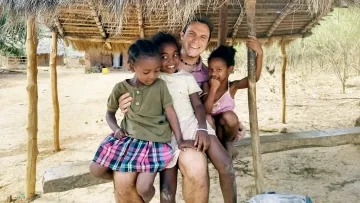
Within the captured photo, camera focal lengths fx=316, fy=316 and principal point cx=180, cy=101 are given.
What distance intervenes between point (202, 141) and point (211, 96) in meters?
0.46

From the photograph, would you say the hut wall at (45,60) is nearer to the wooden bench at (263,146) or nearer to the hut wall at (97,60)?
the hut wall at (97,60)

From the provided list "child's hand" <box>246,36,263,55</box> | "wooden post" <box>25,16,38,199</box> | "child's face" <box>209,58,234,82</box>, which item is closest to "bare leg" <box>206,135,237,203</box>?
"child's face" <box>209,58,234,82</box>

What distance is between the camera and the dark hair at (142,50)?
2.14m

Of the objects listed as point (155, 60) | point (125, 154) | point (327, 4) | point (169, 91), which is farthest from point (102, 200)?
point (327, 4)

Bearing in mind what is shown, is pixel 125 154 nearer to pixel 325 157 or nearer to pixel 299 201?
pixel 299 201

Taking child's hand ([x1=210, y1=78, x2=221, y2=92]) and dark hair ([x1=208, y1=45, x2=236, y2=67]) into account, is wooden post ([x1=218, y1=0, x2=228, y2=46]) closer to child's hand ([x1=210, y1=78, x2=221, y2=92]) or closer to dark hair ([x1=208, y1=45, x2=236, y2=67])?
dark hair ([x1=208, y1=45, x2=236, y2=67])

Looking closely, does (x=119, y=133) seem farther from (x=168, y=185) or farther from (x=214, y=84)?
(x=214, y=84)

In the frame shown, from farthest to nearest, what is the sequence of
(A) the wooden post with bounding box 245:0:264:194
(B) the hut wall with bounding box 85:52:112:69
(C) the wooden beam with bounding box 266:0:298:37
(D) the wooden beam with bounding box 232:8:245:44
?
(B) the hut wall with bounding box 85:52:112:69 < (D) the wooden beam with bounding box 232:8:245:44 < (C) the wooden beam with bounding box 266:0:298:37 < (A) the wooden post with bounding box 245:0:264:194

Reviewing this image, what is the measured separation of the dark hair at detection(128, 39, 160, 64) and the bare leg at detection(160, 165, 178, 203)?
0.82 meters

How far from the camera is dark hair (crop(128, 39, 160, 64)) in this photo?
7.03 ft

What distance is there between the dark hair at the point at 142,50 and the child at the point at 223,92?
62 cm

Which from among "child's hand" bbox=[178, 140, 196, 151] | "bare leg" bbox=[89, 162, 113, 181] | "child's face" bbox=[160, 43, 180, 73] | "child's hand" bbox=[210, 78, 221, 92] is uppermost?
"child's face" bbox=[160, 43, 180, 73]

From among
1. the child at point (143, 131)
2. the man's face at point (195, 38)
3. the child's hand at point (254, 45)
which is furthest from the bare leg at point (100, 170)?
the child's hand at point (254, 45)

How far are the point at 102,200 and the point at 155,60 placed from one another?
2277mm
